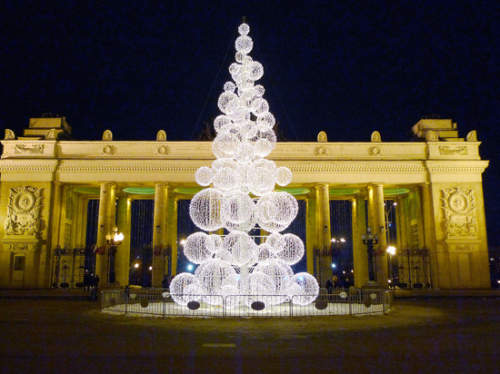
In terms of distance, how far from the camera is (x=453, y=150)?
4009 centimetres

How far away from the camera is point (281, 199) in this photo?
18.1 meters

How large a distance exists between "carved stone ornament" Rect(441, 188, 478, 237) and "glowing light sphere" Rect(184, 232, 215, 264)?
27030mm

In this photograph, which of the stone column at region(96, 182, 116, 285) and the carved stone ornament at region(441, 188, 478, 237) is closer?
the stone column at region(96, 182, 116, 285)

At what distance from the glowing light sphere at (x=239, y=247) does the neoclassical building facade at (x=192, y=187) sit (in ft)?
68.1

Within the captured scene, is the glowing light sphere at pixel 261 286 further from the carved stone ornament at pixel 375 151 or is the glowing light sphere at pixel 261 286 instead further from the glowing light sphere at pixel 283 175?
the carved stone ornament at pixel 375 151

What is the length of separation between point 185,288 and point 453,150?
102ft

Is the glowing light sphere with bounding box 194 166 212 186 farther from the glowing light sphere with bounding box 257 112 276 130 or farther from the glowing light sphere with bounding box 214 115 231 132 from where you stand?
the glowing light sphere with bounding box 257 112 276 130

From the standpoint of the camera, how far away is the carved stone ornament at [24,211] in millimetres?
37938

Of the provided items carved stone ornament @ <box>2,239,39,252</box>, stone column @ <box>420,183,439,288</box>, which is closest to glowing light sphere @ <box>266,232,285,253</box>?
stone column @ <box>420,183,439,288</box>

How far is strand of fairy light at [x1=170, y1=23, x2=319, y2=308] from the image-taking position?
1770 cm

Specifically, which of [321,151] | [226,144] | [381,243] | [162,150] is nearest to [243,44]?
[226,144]

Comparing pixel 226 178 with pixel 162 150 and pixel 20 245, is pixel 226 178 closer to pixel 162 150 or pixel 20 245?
pixel 162 150

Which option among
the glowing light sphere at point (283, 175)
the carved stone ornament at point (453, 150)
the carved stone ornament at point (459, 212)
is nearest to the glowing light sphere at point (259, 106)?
the glowing light sphere at point (283, 175)

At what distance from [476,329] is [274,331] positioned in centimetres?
619
